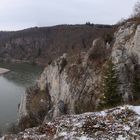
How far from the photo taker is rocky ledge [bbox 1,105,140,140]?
11.8m

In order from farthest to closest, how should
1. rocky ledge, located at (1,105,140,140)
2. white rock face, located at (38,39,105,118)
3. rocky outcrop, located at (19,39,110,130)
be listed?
1. rocky outcrop, located at (19,39,110,130)
2. white rock face, located at (38,39,105,118)
3. rocky ledge, located at (1,105,140,140)

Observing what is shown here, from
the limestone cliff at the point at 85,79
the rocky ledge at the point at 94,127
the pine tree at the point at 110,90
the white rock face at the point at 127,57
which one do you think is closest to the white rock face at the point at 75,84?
the limestone cliff at the point at 85,79

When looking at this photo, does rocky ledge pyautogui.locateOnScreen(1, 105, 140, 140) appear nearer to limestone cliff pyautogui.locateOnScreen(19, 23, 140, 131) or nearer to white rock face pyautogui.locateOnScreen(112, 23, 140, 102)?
limestone cliff pyautogui.locateOnScreen(19, 23, 140, 131)

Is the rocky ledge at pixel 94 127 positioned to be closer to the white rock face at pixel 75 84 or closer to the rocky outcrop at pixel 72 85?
the rocky outcrop at pixel 72 85

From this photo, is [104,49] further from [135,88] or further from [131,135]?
[131,135]

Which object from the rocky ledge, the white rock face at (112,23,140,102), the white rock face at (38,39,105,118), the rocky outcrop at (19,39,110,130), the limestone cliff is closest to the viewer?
the rocky ledge

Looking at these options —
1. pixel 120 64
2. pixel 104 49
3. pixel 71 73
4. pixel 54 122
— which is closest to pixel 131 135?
pixel 54 122

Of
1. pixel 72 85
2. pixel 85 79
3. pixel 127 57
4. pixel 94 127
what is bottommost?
pixel 72 85

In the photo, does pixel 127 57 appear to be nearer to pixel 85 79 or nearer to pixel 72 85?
pixel 85 79

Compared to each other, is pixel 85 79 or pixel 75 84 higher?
pixel 85 79

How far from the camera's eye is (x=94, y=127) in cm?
1254

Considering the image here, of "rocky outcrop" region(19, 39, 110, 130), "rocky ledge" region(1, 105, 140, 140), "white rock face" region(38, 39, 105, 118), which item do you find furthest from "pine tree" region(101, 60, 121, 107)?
"rocky ledge" region(1, 105, 140, 140)

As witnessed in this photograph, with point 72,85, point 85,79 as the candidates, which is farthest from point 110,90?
point 72,85

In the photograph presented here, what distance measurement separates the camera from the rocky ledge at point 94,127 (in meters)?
11.8
